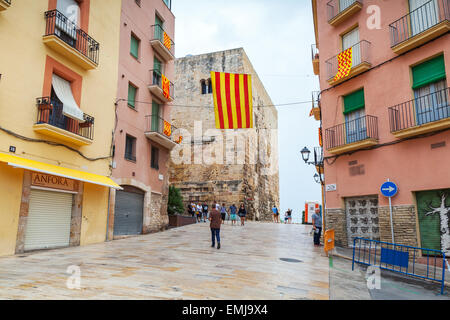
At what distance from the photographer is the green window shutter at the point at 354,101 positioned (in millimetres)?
12419

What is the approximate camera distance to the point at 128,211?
14977mm

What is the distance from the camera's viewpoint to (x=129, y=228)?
15.1 m

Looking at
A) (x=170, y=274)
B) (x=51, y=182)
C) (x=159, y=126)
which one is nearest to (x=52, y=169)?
(x=51, y=182)

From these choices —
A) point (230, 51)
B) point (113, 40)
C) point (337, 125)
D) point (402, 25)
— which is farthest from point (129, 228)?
point (230, 51)

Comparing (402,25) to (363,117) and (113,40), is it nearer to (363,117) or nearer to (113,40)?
(363,117)

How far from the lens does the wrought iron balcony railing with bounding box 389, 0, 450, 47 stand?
9.94 meters

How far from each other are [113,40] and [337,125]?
33.5ft

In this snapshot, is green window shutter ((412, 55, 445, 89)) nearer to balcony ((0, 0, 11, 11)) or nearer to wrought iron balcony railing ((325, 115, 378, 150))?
wrought iron balcony railing ((325, 115, 378, 150))

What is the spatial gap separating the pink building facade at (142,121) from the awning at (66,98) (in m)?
2.75

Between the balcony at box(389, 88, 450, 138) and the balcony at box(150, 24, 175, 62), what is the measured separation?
11980 millimetres

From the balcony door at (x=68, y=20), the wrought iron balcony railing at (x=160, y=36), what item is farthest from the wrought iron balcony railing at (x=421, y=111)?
the wrought iron balcony railing at (x=160, y=36)

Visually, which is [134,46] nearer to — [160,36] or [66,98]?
[160,36]

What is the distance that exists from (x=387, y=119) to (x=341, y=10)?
18.1ft

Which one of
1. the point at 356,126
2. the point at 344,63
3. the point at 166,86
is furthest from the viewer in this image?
the point at 166,86
